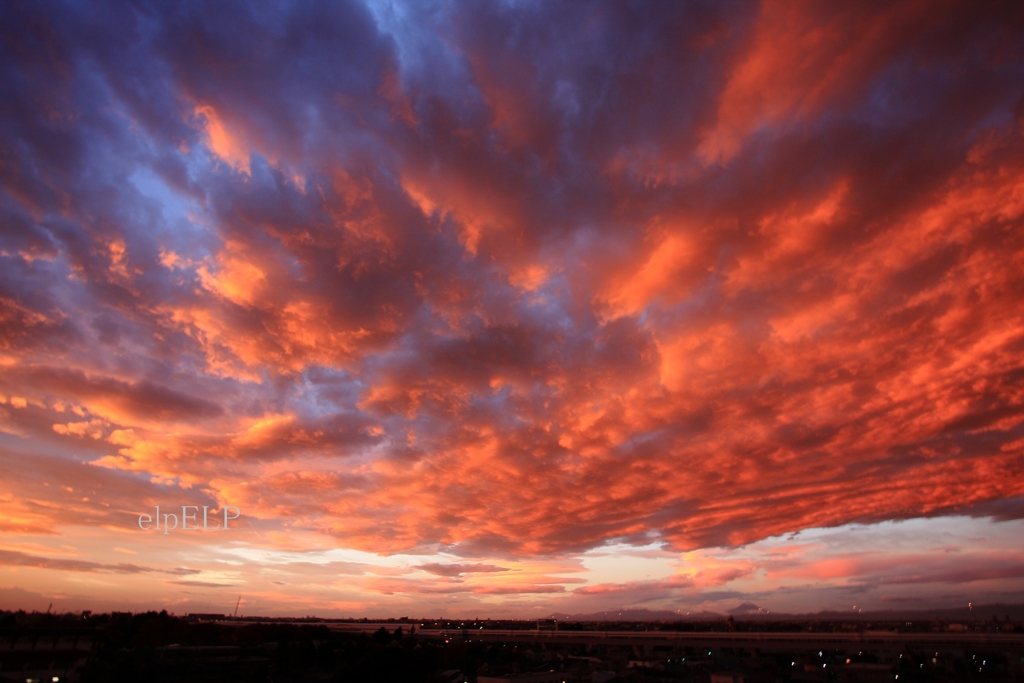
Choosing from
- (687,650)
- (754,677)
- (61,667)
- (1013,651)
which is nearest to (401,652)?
(61,667)

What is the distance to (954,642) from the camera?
7300cm

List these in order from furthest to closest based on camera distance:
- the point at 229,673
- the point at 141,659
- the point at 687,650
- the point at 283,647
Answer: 1. the point at 687,650
2. the point at 283,647
3. the point at 229,673
4. the point at 141,659

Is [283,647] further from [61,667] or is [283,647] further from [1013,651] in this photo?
[1013,651]

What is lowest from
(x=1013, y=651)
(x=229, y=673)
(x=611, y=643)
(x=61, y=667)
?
(x=611, y=643)

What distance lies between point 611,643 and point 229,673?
7732 cm

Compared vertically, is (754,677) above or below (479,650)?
above

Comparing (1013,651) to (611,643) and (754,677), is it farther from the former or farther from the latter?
(611,643)

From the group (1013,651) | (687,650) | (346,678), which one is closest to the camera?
(346,678)

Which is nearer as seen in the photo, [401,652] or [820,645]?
[401,652]

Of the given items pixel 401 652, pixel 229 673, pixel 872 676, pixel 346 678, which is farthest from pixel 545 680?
pixel 229 673

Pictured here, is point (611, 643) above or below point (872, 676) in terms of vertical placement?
below

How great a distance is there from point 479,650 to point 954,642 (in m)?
72.1

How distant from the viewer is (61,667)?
4138 cm

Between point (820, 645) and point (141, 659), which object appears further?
point (820, 645)
